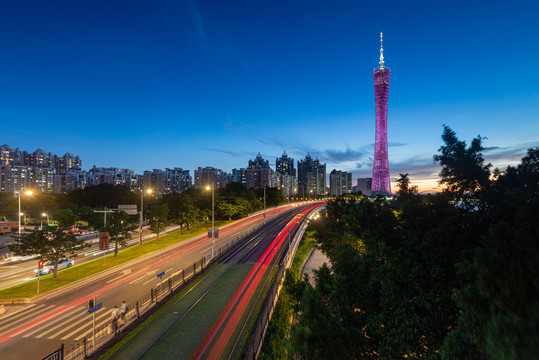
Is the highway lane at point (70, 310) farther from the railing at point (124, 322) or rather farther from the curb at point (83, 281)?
the railing at point (124, 322)

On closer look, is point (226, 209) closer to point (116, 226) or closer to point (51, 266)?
point (116, 226)

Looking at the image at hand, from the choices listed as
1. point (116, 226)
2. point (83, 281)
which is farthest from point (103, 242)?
point (116, 226)

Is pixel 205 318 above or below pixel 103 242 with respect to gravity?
below

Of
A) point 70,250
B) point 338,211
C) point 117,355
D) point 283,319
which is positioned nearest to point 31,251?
point 70,250

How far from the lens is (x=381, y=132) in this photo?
90.4 m

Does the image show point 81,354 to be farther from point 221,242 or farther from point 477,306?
point 221,242

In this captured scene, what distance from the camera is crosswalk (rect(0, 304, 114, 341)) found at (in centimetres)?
1597

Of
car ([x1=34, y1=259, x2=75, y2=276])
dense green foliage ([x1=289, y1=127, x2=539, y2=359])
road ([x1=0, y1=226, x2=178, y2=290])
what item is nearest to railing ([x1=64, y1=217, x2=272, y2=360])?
dense green foliage ([x1=289, y1=127, x2=539, y2=359])

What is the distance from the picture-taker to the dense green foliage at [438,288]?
13.6 feet

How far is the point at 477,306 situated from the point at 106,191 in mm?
107754

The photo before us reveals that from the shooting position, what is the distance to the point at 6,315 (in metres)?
18.7

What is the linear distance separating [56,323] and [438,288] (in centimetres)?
2279

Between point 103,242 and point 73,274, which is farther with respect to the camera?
point 73,274

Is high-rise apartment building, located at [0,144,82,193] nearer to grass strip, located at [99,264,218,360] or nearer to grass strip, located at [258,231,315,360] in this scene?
grass strip, located at [99,264,218,360]
